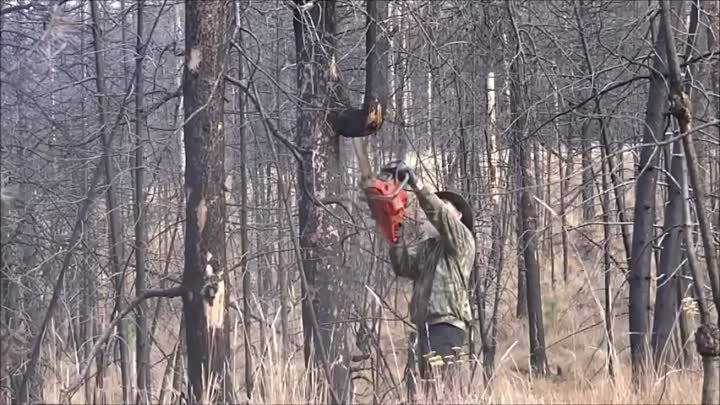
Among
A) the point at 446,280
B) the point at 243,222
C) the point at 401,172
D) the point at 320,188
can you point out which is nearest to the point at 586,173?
the point at 320,188

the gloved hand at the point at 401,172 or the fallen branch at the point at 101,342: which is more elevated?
the gloved hand at the point at 401,172

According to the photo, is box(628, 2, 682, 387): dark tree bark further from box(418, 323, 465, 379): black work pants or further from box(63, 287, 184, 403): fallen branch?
Answer: box(63, 287, 184, 403): fallen branch

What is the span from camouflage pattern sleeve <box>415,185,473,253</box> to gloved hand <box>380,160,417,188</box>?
3.1 inches

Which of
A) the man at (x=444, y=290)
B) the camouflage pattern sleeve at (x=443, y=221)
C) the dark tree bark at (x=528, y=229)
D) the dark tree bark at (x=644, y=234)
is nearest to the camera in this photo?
the camouflage pattern sleeve at (x=443, y=221)

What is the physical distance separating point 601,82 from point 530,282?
2.98 metres

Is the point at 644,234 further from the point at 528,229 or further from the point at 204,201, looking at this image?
the point at 204,201

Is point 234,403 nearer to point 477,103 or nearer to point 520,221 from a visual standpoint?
point 477,103

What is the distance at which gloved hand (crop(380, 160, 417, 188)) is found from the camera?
18.2 feet

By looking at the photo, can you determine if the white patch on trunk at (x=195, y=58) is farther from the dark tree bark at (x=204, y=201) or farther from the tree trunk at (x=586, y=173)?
the tree trunk at (x=586, y=173)

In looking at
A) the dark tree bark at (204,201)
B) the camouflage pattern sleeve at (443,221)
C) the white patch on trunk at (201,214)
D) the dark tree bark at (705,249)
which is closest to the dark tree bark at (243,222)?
the dark tree bark at (204,201)

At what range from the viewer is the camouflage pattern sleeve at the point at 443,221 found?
18.7 feet

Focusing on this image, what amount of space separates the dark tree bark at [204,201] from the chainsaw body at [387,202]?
93 centimetres

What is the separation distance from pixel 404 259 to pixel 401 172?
880 millimetres

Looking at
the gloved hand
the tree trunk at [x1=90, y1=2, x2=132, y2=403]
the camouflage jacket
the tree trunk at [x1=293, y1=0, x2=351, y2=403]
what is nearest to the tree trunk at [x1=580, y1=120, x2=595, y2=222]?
the camouflage jacket
